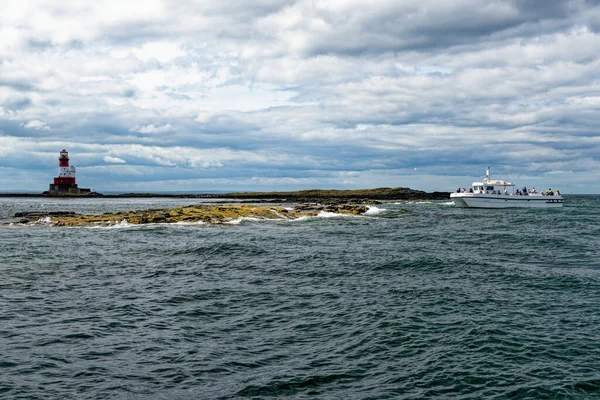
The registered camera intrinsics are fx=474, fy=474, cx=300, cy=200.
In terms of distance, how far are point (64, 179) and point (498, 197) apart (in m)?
131

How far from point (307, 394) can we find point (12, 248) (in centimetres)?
2801

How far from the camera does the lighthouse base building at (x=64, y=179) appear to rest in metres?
146

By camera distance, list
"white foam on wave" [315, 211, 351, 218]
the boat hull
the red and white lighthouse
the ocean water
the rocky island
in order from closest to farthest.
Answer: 1. the ocean water
2. the rocky island
3. "white foam on wave" [315, 211, 351, 218]
4. the boat hull
5. the red and white lighthouse

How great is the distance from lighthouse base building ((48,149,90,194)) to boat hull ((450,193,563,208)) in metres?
118

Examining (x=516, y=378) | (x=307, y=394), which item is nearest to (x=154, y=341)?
(x=307, y=394)

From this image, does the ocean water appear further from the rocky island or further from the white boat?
the white boat

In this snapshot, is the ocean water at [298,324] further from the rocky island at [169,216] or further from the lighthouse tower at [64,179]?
the lighthouse tower at [64,179]

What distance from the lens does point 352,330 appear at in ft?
46.4

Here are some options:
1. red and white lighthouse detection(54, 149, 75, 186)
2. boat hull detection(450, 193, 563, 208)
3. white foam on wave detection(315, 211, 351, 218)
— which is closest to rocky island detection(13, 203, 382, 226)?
white foam on wave detection(315, 211, 351, 218)

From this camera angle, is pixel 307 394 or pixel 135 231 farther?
pixel 135 231

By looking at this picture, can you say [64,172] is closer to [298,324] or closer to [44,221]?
[44,221]

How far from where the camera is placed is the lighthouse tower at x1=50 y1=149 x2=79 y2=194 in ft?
478

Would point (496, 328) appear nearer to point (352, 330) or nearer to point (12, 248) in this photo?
point (352, 330)

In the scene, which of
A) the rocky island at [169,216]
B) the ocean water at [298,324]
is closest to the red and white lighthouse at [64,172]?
the rocky island at [169,216]
